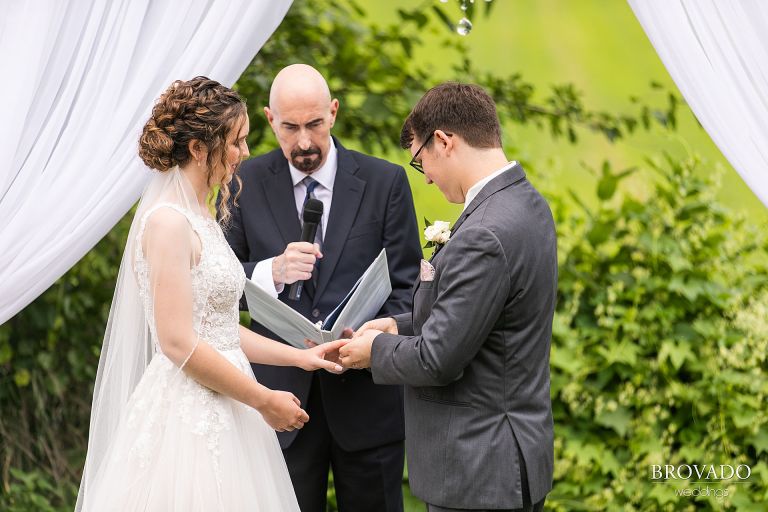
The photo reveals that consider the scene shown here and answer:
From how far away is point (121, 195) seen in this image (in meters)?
2.73

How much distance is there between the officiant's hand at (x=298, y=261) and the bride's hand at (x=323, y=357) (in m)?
0.22

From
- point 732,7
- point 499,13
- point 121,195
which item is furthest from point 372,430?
point 499,13

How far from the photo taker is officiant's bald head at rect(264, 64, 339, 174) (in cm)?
302

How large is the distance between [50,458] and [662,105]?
4.50m

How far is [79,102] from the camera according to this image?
2.71 m

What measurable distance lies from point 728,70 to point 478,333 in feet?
3.47

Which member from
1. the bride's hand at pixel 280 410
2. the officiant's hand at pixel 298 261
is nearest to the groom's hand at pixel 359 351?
the bride's hand at pixel 280 410

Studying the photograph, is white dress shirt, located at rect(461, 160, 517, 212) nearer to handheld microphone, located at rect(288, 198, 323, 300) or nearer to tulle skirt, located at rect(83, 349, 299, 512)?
handheld microphone, located at rect(288, 198, 323, 300)

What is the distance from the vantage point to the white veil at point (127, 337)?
2.46 meters

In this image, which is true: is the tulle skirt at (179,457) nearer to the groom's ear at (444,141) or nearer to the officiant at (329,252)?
the officiant at (329,252)

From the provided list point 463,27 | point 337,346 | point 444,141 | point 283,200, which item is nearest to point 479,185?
point 444,141

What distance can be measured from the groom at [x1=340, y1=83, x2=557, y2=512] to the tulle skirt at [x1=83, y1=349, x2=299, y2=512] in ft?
1.38

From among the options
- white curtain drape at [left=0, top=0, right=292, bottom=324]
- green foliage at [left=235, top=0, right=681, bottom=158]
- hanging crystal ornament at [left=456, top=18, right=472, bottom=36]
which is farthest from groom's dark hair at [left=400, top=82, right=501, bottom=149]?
green foliage at [left=235, top=0, right=681, bottom=158]

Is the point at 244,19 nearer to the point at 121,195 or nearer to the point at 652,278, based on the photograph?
the point at 121,195
